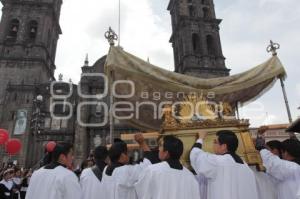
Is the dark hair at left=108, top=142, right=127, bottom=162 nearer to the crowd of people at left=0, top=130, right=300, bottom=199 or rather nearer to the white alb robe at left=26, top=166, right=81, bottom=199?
the crowd of people at left=0, top=130, right=300, bottom=199

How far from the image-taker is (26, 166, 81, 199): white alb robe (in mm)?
3639

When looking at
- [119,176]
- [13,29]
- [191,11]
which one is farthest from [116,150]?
[191,11]

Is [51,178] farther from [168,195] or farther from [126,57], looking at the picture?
[126,57]

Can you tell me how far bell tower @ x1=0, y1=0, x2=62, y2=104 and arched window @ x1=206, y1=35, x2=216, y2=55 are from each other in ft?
70.2

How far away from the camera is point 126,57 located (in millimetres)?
6582

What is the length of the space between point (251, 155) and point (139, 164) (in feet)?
7.52

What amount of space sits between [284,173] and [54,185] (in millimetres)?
3562

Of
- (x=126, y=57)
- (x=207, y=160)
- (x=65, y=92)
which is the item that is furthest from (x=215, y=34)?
(x=207, y=160)

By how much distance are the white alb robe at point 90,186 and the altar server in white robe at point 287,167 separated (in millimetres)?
2885

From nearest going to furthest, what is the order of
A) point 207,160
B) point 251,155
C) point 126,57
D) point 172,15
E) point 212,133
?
point 207,160 → point 251,155 → point 212,133 → point 126,57 → point 172,15

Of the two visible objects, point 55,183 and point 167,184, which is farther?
point 167,184

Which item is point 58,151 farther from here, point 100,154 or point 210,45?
point 210,45

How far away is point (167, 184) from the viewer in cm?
375

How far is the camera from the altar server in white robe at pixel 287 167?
4.46 meters
